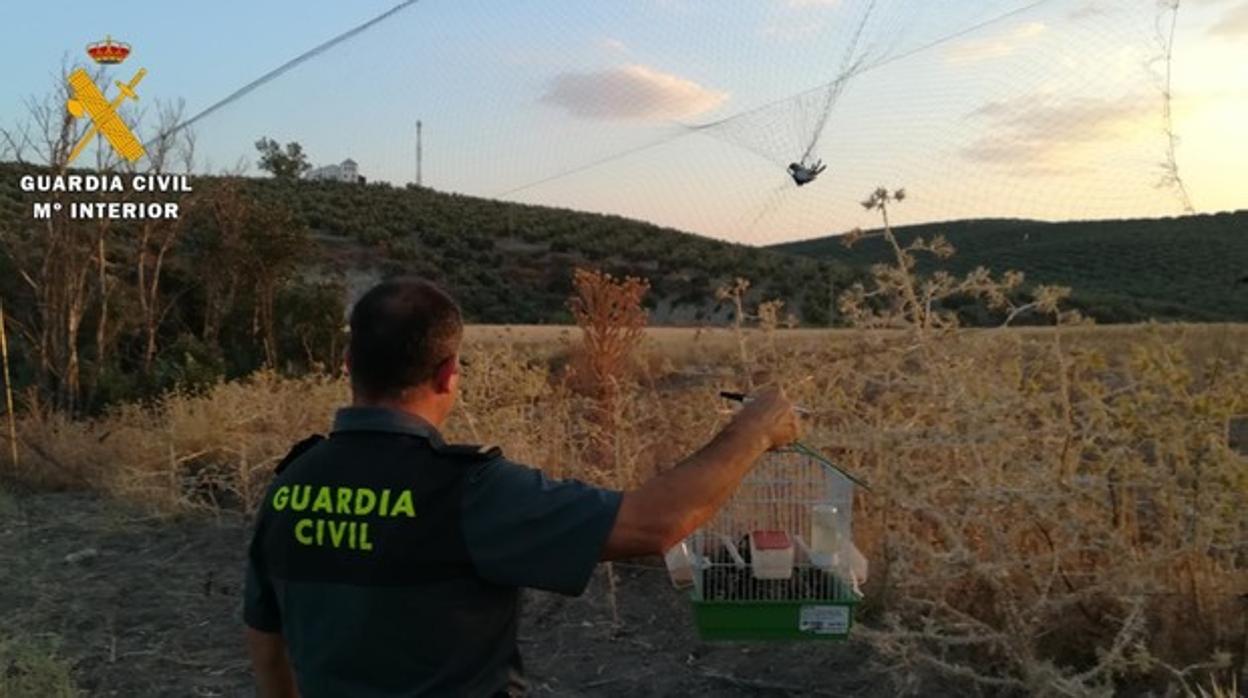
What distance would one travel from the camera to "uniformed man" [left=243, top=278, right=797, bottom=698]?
7.30 feet

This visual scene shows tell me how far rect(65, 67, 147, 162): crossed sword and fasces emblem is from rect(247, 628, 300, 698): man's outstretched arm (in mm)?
9765

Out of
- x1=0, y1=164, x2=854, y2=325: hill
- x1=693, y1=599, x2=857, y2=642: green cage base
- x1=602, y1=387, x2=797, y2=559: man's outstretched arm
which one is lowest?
x1=693, y1=599, x2=857, y2=642: green cage base

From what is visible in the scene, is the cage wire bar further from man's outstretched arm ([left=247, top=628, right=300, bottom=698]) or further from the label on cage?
man's outstretched arm ([left=247, top=628, right=300, bottom=698])

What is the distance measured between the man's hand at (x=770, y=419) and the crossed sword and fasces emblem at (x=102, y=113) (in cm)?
1028

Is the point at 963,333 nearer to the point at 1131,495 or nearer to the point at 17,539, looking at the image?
the point at 1131,495

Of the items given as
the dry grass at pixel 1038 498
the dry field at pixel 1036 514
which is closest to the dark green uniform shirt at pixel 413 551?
the dry field at pixel 1036 514

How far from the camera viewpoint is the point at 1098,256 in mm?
58844

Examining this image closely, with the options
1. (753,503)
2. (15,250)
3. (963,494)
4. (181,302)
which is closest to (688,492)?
(753,503)

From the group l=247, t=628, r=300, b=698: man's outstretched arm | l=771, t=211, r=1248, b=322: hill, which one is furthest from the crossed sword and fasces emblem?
l=771, t=211, r=1248, b=322: hill

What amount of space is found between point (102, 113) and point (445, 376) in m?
10.7

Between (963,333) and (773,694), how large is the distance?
149 centimetres

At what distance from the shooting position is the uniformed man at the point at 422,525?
7.30 feet

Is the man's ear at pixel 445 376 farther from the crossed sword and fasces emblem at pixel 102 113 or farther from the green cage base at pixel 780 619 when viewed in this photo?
the crossed sword and fasces emblem at pixel 102 113

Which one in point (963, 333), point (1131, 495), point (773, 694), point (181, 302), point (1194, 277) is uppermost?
point (1194, 277)
